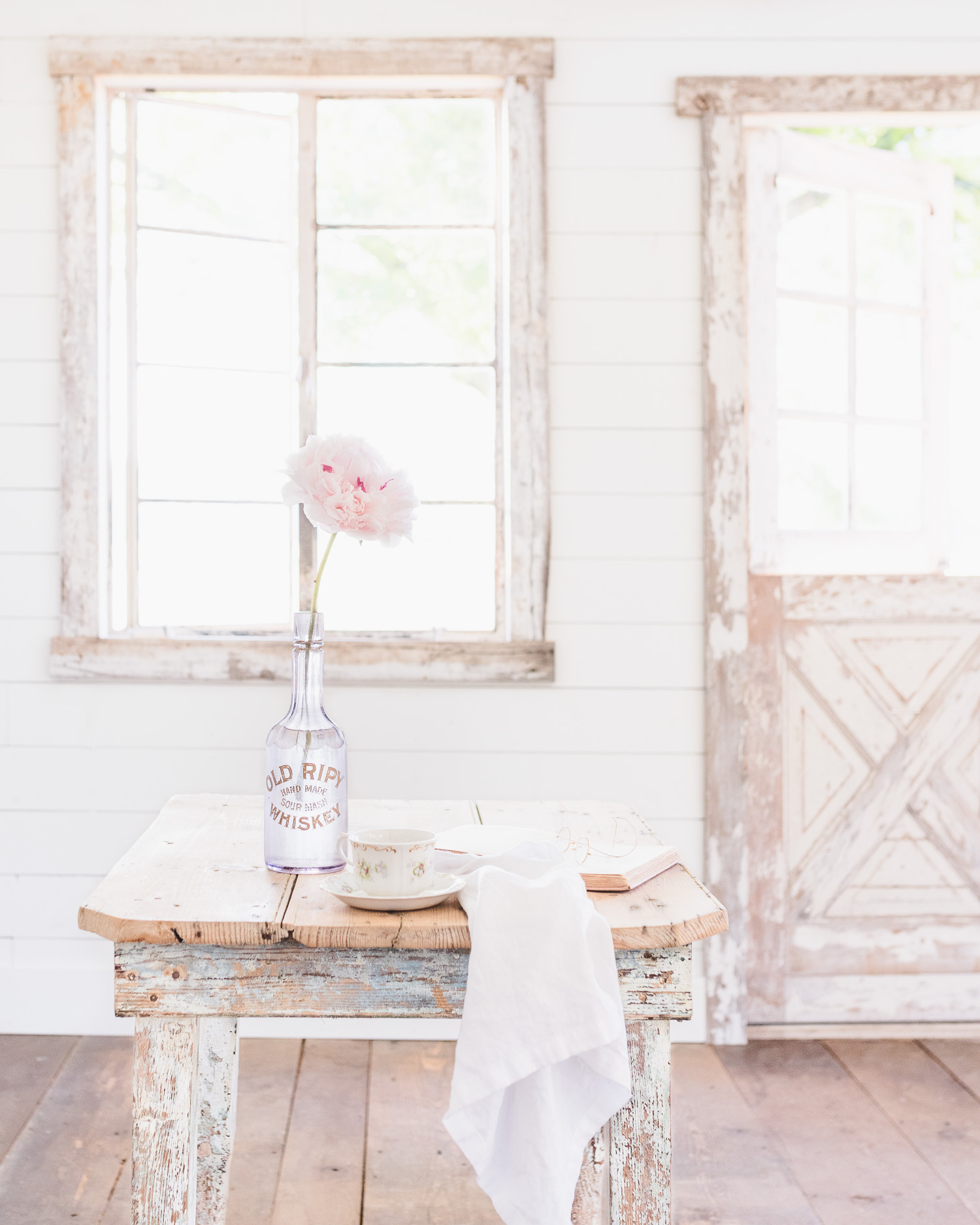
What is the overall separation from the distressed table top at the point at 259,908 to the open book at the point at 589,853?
2 centimetres

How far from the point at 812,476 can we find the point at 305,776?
76.6 inches

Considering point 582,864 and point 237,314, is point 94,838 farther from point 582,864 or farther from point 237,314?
point 582,864

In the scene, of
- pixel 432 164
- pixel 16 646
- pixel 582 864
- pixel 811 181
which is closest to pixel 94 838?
pixel 16 646

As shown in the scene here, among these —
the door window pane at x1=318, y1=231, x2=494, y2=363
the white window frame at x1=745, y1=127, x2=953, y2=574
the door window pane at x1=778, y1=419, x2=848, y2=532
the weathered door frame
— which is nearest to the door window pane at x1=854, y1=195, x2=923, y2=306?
the white window frame at x1=745, y1=127, x2=953, y2=574

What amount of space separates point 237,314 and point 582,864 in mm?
1938

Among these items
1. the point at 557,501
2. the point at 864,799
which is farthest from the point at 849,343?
the point at 864,799

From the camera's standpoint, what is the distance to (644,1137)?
130 cm

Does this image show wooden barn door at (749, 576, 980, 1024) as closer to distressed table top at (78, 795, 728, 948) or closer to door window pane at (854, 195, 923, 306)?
door window pane at (854, 195, 923, 306)

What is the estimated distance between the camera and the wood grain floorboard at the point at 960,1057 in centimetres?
250

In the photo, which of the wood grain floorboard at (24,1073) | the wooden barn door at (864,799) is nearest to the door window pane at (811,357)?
the wooden barn door at (864,799)

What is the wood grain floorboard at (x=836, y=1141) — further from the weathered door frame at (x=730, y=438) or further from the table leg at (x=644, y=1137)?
the table leg at (x=644, y=1137)

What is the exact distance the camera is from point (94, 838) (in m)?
2.72

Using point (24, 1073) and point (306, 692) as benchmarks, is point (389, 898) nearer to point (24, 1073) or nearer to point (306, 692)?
point (306, 692)

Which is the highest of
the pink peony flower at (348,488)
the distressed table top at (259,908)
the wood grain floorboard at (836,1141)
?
the pink peony flower at (348,488)
